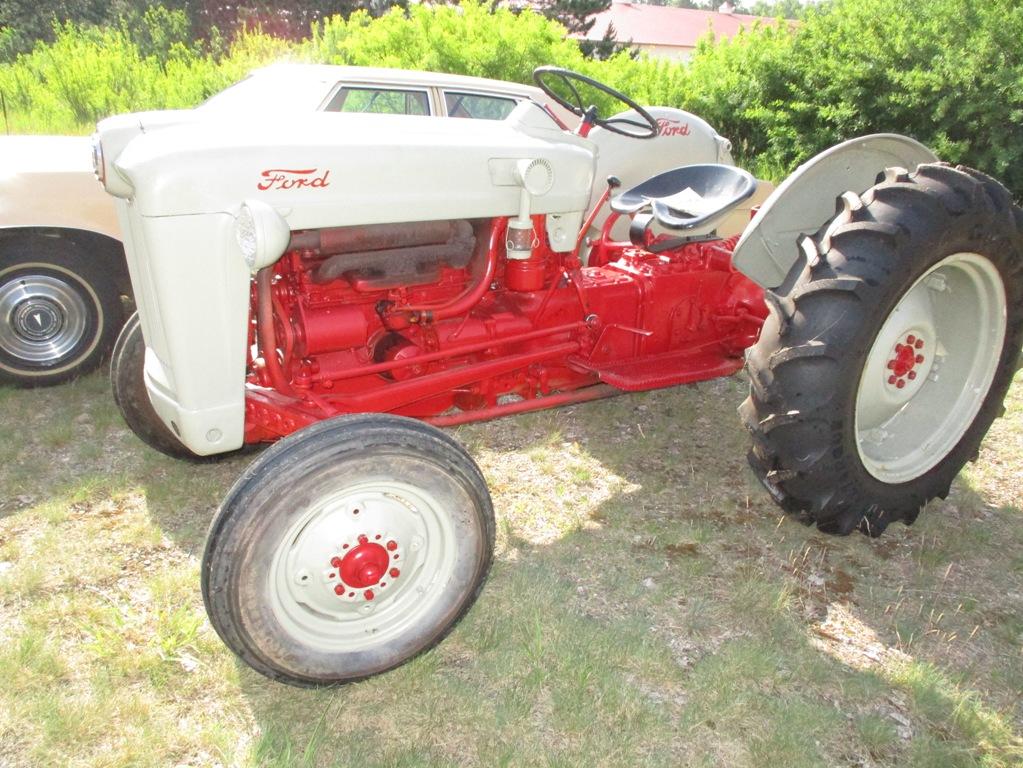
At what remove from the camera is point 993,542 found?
9.27 ft

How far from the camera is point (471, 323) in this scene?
2.65 meters

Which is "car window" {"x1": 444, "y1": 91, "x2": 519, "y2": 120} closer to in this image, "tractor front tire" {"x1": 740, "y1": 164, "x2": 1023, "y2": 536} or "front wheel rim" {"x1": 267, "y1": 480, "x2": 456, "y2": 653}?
"tractor front tire" {"x1": 740, "y1": 164, "x2": 1023, "y2": 536}

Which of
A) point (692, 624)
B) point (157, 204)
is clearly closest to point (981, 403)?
point (692, 624)

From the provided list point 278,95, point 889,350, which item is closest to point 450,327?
point 889,350

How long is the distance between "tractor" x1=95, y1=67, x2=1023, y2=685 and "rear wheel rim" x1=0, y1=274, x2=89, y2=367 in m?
1.23

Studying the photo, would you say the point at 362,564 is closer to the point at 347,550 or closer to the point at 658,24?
the point at 347,550

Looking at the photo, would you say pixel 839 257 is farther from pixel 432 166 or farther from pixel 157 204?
pixel 157 204

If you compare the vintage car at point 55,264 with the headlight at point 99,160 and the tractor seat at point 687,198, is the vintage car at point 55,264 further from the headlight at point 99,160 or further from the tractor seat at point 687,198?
the tractor seat at point 687,198

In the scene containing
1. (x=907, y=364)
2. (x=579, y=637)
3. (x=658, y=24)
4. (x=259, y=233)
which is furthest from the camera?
(x=658, y=24)

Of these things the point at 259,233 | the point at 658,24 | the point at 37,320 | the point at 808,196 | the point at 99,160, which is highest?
the point at 99,160

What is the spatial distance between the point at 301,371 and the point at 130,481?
1166 mm

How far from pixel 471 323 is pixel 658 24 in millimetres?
45077

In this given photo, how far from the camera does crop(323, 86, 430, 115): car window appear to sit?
4.86m

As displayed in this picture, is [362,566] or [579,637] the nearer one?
[362,566]
